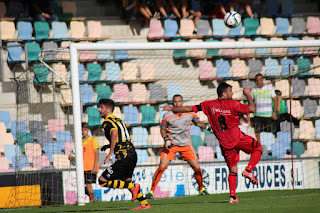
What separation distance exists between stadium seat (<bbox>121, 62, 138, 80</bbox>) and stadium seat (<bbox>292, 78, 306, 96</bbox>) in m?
4.18

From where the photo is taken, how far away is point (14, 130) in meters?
12.2

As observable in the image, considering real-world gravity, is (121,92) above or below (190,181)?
above

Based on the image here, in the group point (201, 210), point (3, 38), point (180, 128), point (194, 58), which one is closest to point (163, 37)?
point (194, 58)

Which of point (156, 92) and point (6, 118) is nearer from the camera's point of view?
point (6, 118)

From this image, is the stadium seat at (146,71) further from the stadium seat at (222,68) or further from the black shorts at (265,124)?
the black shorts at (265,124)

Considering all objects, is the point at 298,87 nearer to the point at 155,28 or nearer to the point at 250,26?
the point at 250,26

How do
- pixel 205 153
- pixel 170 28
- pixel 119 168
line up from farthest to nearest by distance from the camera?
pixel 170 28 → pixel 205 153 → pixel 119 168

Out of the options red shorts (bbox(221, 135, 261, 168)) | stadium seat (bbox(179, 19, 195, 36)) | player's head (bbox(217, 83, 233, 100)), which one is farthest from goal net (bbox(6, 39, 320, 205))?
red shorts (bbox(221, 135, 261, 168))

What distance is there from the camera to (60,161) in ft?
36.7

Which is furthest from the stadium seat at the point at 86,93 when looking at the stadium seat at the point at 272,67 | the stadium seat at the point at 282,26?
the stadium seat at the point at 282,26

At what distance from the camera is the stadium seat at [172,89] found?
13.5 meters

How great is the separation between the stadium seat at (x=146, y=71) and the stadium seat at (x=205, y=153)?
249 centimetres

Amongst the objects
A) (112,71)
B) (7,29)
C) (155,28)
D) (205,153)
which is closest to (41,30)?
(7,29)

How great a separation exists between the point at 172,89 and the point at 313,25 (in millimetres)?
4903
